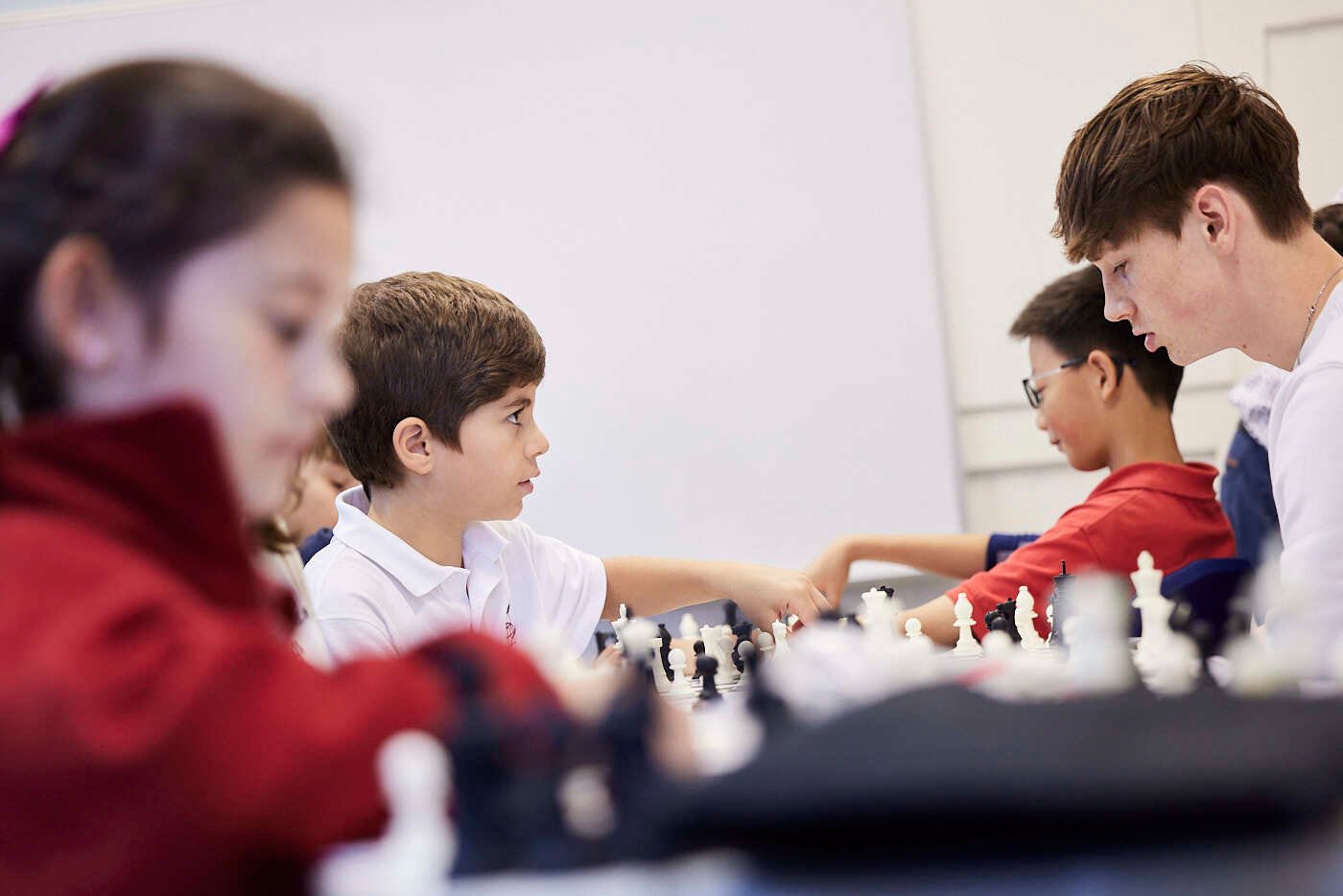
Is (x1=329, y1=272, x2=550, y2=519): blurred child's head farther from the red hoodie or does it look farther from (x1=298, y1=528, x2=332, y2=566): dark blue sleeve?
the red hoodie

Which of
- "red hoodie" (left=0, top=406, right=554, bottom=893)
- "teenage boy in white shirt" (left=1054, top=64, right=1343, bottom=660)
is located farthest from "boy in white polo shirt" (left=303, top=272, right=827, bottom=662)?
"red hoodie" (left=0, top=406, right=554, bottom=893)

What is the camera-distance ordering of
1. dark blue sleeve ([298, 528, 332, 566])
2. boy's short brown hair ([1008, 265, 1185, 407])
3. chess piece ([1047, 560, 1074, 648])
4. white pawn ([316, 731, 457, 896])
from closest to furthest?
white pawn ([316, 731, 457, 896])
chess piece ([1047, 560, 1074, 648])
boy's short brown hair ([1008, 265, 1185, 407])
dark blue sleeve ([298, 528, 332, 566])

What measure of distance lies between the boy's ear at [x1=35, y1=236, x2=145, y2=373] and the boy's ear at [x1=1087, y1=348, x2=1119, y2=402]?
1954 millimetres

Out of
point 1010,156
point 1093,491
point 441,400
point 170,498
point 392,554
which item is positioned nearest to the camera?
point 170,498

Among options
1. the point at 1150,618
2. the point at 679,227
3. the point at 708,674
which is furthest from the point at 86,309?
the point at 679,227

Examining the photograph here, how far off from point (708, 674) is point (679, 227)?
8.18ft

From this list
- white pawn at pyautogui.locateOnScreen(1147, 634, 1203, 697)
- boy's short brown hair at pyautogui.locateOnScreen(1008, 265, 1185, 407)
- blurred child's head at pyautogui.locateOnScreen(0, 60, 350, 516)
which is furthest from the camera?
boy's short brown hair at pyautogui.locateOnScreen(1008, 265, 1185, 407)

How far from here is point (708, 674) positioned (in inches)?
41.0

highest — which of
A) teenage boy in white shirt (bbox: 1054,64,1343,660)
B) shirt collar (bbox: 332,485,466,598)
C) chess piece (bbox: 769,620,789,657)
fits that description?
teenage boy in white shirt (bbox: 1054,64,1343,660)

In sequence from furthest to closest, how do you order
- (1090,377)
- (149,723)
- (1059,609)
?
(1090,377) → (1059,609) → (149,723)

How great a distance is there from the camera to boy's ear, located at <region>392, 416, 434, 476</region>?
6.59 ft

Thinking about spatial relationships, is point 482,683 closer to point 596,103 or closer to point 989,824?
point 989,824

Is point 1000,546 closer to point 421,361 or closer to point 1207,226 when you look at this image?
point 1207,226

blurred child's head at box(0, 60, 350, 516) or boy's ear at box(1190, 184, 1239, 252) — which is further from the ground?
blurred child's head at box(0, 60, 350, 516)
